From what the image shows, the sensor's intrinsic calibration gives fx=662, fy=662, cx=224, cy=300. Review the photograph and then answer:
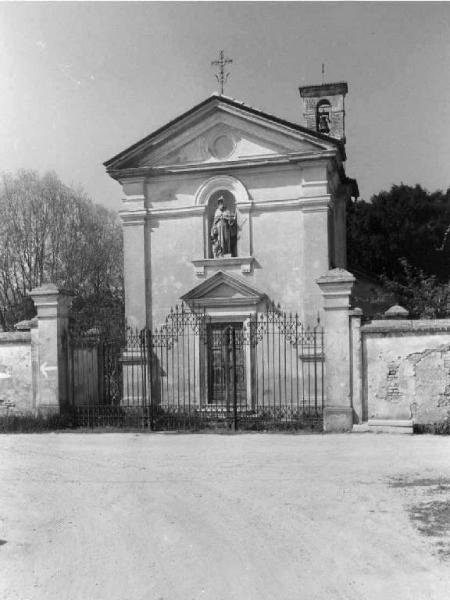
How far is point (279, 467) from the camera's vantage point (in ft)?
28.3

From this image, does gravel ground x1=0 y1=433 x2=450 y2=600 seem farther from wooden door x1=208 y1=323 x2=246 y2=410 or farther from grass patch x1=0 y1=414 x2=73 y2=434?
wooden door x1=208 y1=323 x2=246 y2=410

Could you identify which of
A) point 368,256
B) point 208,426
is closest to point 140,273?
point 208,426

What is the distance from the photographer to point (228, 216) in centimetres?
1532

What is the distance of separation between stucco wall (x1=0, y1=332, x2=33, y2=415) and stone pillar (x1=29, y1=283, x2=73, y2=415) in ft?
0.63

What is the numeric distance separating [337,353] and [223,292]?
14.3 feet

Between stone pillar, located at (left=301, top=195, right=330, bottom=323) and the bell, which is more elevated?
the bell

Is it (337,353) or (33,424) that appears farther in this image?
(33,424)

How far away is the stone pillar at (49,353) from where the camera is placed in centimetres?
1284

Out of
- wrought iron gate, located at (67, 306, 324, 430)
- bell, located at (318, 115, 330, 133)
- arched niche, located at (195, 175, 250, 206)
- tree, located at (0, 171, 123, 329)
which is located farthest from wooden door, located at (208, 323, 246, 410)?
tree, located at (0, 171, 123, 329)

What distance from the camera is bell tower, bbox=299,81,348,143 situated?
20.4 meters

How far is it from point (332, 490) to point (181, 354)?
8534 millimetres

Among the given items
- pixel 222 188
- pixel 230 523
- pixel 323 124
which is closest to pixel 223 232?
pixel 222 188

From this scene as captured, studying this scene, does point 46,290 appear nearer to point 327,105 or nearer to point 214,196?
point 214,196

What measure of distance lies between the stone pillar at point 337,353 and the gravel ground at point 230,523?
1283 mm
